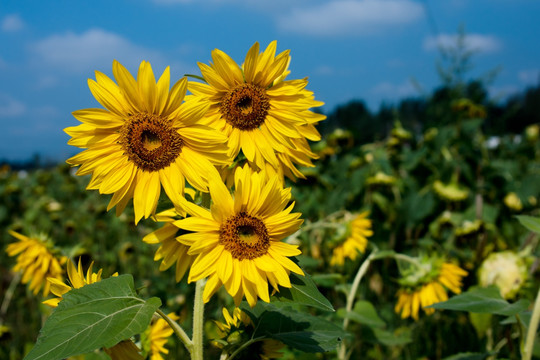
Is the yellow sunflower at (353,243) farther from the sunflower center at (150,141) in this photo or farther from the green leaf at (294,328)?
the sunflower center at (150,141)

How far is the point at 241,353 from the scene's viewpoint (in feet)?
4.30

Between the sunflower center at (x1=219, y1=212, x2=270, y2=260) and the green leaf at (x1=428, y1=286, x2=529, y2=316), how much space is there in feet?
2.18

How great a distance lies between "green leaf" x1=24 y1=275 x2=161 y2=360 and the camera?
943 mm

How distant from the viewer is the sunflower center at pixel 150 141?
115 cm

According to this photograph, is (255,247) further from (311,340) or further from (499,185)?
(499,185)

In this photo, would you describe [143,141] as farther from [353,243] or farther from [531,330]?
[353,243]

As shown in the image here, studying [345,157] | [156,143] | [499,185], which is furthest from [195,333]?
[345,157]

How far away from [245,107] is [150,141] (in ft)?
0.85

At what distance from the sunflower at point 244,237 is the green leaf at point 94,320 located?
0.15 m

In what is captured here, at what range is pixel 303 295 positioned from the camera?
3.50ft

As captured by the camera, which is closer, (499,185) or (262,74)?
(262,74)

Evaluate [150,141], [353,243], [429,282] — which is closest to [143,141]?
[150,141]

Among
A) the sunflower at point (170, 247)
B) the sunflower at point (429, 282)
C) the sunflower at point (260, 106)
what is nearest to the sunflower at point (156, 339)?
the sunflower at point (170, 247)

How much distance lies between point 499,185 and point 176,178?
3.69m
